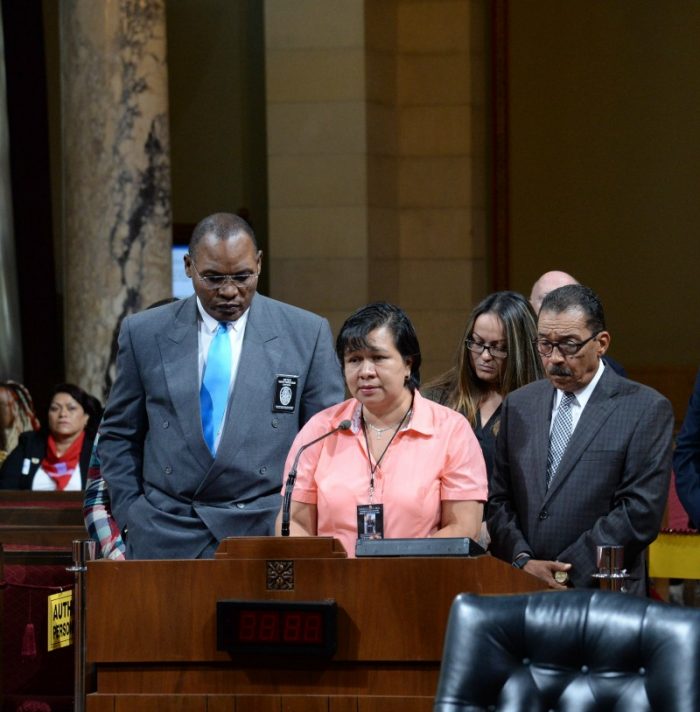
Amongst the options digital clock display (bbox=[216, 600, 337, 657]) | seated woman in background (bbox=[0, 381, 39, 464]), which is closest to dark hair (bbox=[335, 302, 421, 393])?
digital clock display (bbox=[216, 600, 337, 657])

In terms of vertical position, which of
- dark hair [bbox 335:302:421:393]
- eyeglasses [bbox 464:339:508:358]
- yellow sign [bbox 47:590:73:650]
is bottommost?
yellow sign [bbox 47:590:73:650]

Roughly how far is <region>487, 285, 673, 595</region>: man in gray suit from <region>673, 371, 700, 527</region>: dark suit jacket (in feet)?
1.73

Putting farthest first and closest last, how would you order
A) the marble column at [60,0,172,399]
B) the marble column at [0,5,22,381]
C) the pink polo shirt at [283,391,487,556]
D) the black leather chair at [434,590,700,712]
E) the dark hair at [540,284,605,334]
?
the marble column at [0,5,22,381] < the marble column at [60,0,172,399] < the dark hair at [540,284,605,334] < the pink polo shirt at [283,391,487,556] < the black leather chair at [434,590,700,712]

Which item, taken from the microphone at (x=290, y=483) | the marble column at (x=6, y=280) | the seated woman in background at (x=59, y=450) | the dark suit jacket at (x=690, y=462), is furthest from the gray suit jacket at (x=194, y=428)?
the marble column at (x=6, y=280)

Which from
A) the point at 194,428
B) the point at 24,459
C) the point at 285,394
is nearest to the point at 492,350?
the point at 285,394

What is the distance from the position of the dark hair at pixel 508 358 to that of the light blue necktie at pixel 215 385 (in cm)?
89

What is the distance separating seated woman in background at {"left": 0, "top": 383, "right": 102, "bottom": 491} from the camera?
6.97 meters

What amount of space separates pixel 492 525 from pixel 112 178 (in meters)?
4.23

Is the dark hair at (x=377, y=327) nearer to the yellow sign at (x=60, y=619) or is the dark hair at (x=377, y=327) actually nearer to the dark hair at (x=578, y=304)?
the dark hair at (x=578, y=304)

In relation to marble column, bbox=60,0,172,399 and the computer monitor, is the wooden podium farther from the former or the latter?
the computer monitor

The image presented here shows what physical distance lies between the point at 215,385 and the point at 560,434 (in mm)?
A: 932

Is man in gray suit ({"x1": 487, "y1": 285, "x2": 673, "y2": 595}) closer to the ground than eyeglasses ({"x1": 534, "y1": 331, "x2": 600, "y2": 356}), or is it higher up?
closer to the ground

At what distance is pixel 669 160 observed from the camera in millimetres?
9836

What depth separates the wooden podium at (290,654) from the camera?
3129 mm
